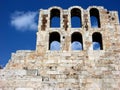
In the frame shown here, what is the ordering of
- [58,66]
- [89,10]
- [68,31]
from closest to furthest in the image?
[58,66] < [68,31] < [89,10]

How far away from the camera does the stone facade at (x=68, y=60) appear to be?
14.0m

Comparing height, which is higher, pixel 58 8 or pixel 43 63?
pixel 58 8

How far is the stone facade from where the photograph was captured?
46.0 ft

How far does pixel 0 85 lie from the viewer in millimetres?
14008

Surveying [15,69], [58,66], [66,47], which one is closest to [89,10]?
[66,47]

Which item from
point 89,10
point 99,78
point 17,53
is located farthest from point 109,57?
point 17,53

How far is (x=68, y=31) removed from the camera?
1664 cm

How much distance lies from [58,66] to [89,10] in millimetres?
4845

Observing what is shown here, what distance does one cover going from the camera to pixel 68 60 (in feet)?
49.9

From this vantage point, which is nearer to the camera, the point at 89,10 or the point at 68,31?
the point at 68,31

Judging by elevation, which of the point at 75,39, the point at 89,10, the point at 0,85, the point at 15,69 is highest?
the point at 89,10

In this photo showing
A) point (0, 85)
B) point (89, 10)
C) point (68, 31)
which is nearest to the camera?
point (0, 85)

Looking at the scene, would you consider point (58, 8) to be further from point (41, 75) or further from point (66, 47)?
point (41, 75)

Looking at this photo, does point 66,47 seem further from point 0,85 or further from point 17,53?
point 0,85
